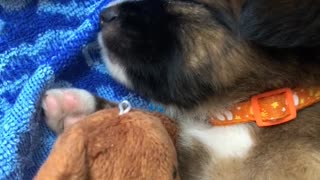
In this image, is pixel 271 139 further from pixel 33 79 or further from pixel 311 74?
pixel 33 79

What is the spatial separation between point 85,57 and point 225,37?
13.7 inches

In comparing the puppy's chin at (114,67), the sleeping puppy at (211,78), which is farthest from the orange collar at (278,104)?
the puppy's chin at (114,67)

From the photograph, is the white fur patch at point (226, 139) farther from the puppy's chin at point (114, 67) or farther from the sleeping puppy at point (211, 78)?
the puppy's chin at point (114, 67)

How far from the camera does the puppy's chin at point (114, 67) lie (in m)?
1.39

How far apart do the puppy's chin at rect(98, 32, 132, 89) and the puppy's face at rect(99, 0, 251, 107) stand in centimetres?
3

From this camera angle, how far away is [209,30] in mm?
1324

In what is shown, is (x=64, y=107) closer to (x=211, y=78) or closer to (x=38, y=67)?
(x=38, y=67)

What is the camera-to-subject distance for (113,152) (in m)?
1.11

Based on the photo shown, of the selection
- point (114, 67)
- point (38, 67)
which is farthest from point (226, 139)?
point (38, 67)

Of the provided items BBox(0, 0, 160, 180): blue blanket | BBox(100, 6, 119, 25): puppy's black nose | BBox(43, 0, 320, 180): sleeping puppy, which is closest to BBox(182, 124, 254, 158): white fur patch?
BBox(43, 0, 320, 180): sleeping puppy

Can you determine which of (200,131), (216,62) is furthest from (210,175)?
(216,62)

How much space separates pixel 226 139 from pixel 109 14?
358mm

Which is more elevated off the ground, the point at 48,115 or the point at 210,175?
the point at 48,115

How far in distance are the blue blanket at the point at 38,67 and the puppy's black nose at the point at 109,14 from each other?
0.08m
